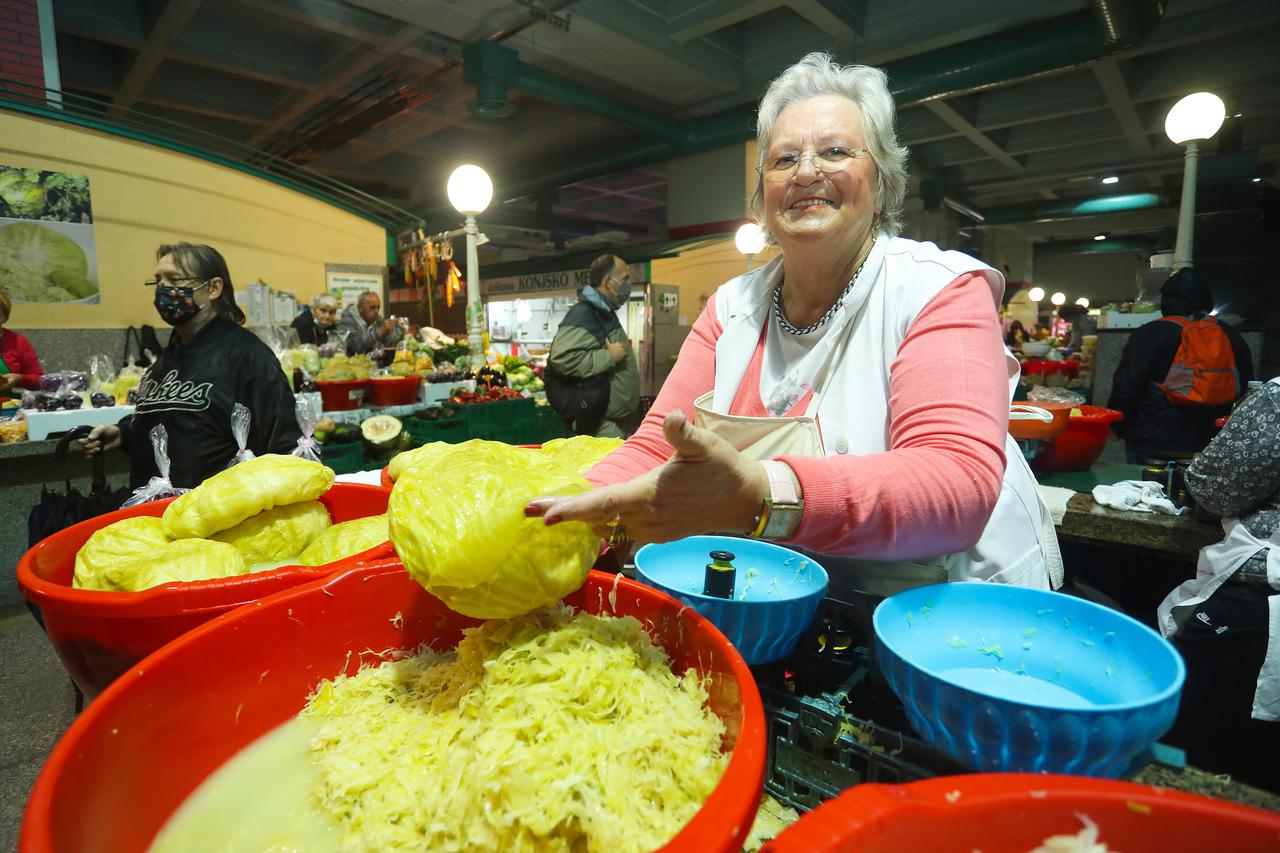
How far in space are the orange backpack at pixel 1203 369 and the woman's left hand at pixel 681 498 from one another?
5594 mm

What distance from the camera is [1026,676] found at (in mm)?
1031

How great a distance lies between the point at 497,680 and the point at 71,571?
117cm

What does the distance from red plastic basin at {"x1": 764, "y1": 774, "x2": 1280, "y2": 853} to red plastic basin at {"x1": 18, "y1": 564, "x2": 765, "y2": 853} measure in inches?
4.6

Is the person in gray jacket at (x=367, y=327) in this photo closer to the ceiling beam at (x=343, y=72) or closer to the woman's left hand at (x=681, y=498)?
the ceiling beam at (x=343, y=72)

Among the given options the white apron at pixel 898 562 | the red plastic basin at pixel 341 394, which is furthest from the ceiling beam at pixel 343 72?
the white apron at pixel 898 562

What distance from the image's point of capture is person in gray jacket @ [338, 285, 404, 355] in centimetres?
793

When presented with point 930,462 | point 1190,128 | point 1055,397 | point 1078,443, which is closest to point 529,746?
point 930,462

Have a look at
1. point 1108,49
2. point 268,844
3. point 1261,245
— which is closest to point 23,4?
point 268,844

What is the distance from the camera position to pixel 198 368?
284cm

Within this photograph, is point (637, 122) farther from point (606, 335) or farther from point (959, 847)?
point (959, 847)

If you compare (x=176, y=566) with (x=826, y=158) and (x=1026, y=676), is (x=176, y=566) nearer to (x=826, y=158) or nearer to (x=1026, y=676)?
(x=1026, y=676)

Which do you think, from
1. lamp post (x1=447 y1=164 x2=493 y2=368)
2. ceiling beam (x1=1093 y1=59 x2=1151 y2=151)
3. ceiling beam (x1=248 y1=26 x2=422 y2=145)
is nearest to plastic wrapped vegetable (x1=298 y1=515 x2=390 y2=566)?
lamp post (x1=447 y1=164 x2=493 y2=368)

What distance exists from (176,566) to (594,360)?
4.96 m

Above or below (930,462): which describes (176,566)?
below
